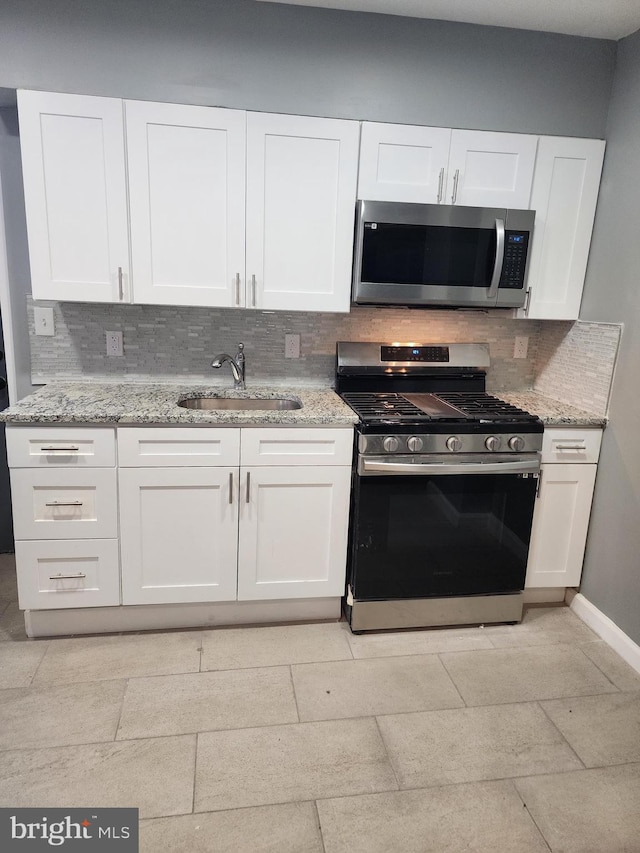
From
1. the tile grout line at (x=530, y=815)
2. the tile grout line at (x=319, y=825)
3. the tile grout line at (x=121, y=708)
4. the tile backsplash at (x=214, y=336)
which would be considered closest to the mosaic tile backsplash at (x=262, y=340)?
the tile backsplash at (x=214, y=336)

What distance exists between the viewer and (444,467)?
222 cm

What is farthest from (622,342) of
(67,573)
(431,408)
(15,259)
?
(15,259)

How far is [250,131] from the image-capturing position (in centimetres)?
220

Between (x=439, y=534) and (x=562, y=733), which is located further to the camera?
(x=439, y=534)

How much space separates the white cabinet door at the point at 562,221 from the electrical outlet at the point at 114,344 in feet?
6.20

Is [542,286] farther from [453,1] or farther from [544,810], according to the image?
[544,810]

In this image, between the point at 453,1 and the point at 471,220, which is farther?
the point at 471,220

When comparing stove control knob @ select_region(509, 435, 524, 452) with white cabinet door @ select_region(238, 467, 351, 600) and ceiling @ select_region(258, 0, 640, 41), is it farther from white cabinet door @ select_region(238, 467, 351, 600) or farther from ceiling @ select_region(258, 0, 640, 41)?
ceiling @ select_region(258, 0, 640, 41)

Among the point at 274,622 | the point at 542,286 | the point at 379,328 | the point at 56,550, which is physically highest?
the point at 542,286

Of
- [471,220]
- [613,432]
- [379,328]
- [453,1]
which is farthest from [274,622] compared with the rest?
[453,1]

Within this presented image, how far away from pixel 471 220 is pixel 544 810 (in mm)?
2099

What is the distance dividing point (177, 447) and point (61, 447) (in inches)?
16.7

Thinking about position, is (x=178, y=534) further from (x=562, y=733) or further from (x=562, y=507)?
(x=562, y=507)

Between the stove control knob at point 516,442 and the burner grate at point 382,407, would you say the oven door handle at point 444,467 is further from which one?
the burner grate at point 382,407
